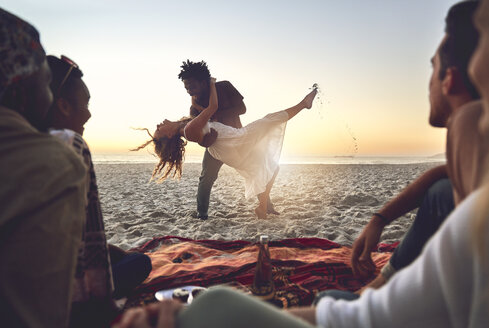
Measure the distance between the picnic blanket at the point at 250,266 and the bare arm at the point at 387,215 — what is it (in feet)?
2.11

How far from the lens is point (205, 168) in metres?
5.54

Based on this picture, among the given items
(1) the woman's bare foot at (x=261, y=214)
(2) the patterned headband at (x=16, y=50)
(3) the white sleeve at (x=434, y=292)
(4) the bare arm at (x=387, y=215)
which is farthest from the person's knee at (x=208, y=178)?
(3) the white sleeve at (x=434, y=292)

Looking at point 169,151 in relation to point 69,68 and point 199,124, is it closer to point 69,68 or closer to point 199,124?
point 199,124

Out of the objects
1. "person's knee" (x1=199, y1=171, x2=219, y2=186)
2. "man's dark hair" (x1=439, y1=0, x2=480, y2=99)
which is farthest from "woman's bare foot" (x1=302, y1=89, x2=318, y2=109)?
"man's dark hair" (x1=439, y1=0, x2=480, y2=99)

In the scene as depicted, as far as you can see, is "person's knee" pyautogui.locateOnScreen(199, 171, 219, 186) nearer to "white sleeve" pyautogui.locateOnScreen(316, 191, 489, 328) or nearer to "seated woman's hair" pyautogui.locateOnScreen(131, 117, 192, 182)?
"seated woman's hair" pyautogui.locateOnScreen(131, 117, 192, 182)

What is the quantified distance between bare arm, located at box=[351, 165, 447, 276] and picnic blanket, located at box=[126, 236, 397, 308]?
2.11 feet

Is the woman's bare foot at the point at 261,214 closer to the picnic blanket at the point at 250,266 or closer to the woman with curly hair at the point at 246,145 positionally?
the woman with curly hair at the point at 246,145

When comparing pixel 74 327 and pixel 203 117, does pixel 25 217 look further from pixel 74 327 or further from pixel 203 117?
pixel 203 117

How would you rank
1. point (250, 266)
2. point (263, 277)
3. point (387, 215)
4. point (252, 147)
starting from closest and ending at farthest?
point (387, 215), point (263, 277), point (250, 266), point (252, 147)

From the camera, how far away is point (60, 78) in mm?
2012

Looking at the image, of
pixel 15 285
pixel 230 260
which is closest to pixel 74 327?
pixel 15 285

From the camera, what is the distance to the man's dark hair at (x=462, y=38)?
119cm

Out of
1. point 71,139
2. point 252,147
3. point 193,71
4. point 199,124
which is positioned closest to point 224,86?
point 193,71

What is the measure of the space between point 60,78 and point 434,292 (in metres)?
2.44
